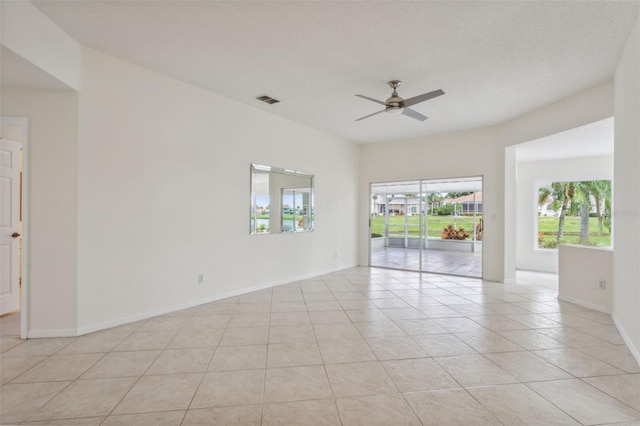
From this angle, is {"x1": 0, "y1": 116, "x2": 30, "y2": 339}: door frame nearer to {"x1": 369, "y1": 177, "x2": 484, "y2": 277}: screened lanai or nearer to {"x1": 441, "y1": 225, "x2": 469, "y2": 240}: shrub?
{"x1": 369, "y1": 177, "x2": 484, "y2": 277}: screened lanai

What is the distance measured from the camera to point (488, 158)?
611 centimetres

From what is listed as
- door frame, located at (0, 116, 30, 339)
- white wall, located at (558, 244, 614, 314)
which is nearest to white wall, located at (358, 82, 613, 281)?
white wall, located at (558, 244, 614, 314)

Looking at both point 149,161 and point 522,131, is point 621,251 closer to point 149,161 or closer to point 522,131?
point 522,131

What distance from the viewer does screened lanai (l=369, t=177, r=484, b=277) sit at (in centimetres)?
905

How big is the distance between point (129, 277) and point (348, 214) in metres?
4.87

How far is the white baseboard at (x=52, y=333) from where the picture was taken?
3.11 metres

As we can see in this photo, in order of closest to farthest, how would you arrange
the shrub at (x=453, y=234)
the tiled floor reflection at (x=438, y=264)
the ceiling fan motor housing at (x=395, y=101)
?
the ceiling fan motor housing at (x=395, y=101) < the tiled floor reflection at (x=438, y=264) < the shrub at (x=453, y=234)

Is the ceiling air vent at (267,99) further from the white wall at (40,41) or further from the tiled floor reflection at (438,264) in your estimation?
the tiled floor reflection at (438,264)

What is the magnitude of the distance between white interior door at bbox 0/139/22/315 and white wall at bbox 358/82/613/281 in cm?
627

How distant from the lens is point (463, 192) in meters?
9.87

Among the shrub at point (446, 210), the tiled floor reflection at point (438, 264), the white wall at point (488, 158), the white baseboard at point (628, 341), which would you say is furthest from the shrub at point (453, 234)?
the white baseboard at point (628, 341)

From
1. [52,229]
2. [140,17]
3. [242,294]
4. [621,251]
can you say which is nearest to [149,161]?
[52,229]

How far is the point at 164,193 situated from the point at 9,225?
196cm

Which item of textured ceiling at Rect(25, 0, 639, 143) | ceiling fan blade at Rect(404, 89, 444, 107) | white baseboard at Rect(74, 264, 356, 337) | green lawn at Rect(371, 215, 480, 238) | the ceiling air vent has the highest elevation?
the ceiling air vent
